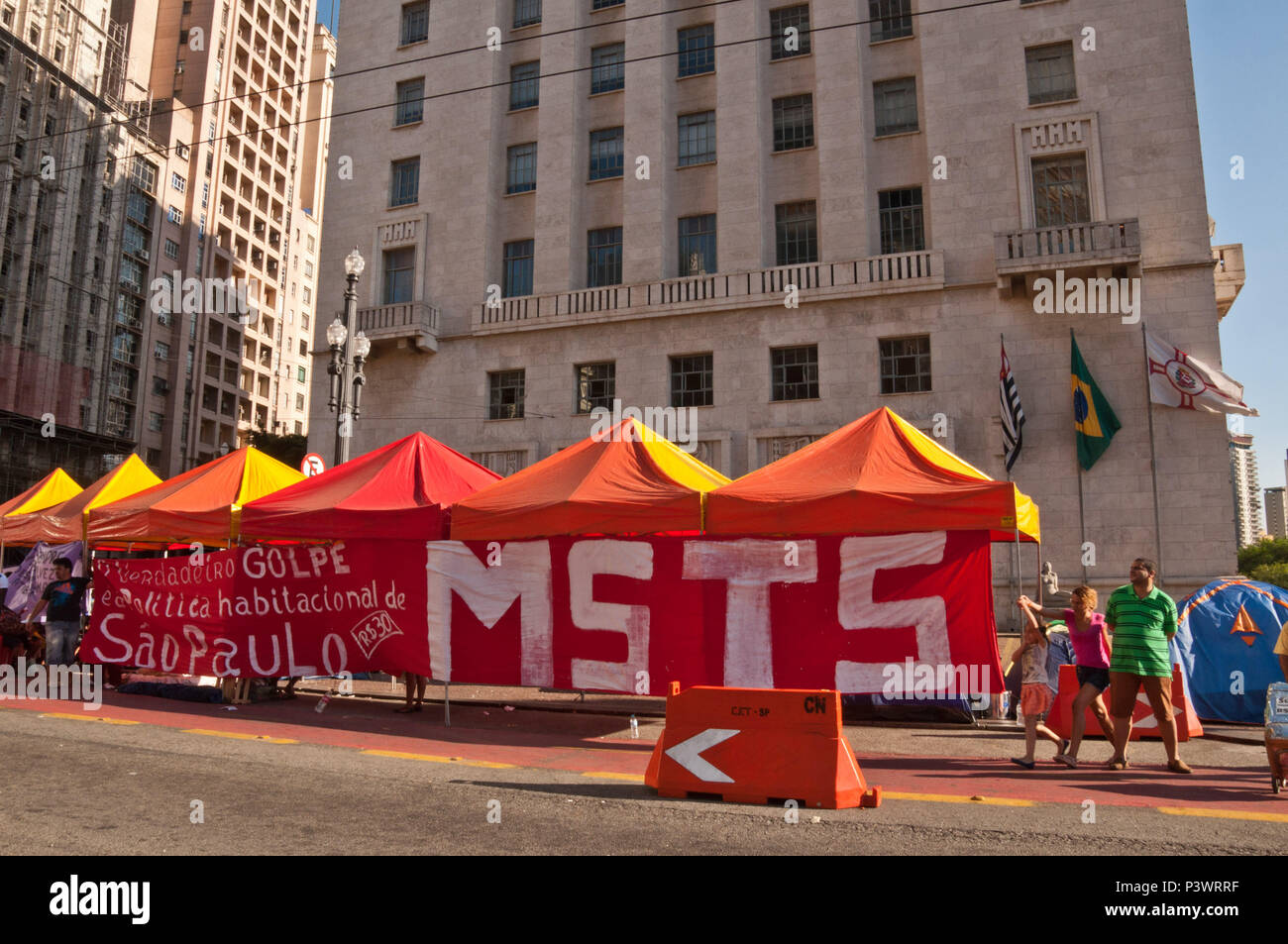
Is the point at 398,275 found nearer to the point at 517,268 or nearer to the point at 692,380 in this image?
the point at 517,268

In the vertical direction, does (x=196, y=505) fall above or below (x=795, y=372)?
below

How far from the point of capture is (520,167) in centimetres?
3036

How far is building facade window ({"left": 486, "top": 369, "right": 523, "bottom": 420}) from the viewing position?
28703 millimetres

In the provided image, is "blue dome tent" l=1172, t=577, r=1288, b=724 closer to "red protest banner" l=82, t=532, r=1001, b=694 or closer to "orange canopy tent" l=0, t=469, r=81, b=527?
"red protest banner" l=82, t=532, r=1001, b=694

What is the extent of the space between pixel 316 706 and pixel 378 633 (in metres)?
1.87

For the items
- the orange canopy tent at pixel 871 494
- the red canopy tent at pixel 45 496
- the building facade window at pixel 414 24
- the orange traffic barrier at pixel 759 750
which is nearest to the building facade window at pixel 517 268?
the building facade window at pixel 414 24

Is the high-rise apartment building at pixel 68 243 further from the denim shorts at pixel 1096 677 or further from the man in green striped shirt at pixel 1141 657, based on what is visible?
the man in green striped shirt at pixel 1141 657

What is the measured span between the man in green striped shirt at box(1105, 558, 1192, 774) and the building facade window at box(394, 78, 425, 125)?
97.6ft

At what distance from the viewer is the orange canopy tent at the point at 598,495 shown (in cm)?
1060

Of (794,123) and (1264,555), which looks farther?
(1264,555)

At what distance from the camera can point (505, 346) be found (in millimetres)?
28781

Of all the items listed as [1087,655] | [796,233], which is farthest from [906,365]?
[1087,655]

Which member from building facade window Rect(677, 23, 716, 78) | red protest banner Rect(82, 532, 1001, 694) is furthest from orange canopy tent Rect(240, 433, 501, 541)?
building facade window Rect(677, 23, 716, 78)

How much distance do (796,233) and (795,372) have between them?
452 cm
